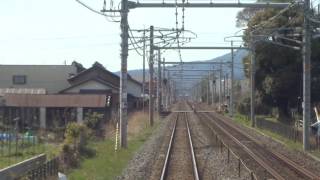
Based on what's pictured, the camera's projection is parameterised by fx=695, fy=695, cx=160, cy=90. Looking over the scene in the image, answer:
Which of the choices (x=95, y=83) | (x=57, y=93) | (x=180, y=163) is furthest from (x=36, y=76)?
(x=180, y=163)

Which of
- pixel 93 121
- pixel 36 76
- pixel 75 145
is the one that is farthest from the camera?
pixel 36 76

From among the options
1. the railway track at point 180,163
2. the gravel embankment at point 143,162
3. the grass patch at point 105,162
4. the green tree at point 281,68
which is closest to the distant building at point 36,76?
the green tree at point 281,68

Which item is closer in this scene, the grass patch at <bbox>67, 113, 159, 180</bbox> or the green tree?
the grass patch at <bbox>67, 113, 159, 180</bbox>

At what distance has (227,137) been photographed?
4166 centimetres

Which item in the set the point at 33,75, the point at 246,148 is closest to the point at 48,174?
the point at 246,148

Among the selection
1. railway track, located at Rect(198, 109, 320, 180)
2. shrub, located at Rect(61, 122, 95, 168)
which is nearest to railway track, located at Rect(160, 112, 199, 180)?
railway track, located at Rect(198, 109, 320, 180)

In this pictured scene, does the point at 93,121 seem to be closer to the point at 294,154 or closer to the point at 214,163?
the point at 294,154

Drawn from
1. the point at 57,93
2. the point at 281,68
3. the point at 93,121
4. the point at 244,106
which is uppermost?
the point at 281,68

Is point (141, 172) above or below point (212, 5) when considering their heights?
below

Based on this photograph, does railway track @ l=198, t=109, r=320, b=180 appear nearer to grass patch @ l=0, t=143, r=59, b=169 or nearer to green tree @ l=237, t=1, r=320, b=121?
grass patch @ l=0, t=143, r=59, b=169

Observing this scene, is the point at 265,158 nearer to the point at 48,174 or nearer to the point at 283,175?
the point at 283,175

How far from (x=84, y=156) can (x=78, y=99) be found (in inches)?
997

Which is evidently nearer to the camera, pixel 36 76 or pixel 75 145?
pixel 75 145

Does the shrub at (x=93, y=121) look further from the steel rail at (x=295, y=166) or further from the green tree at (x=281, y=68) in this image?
the green tree at (x=281, y=68)
